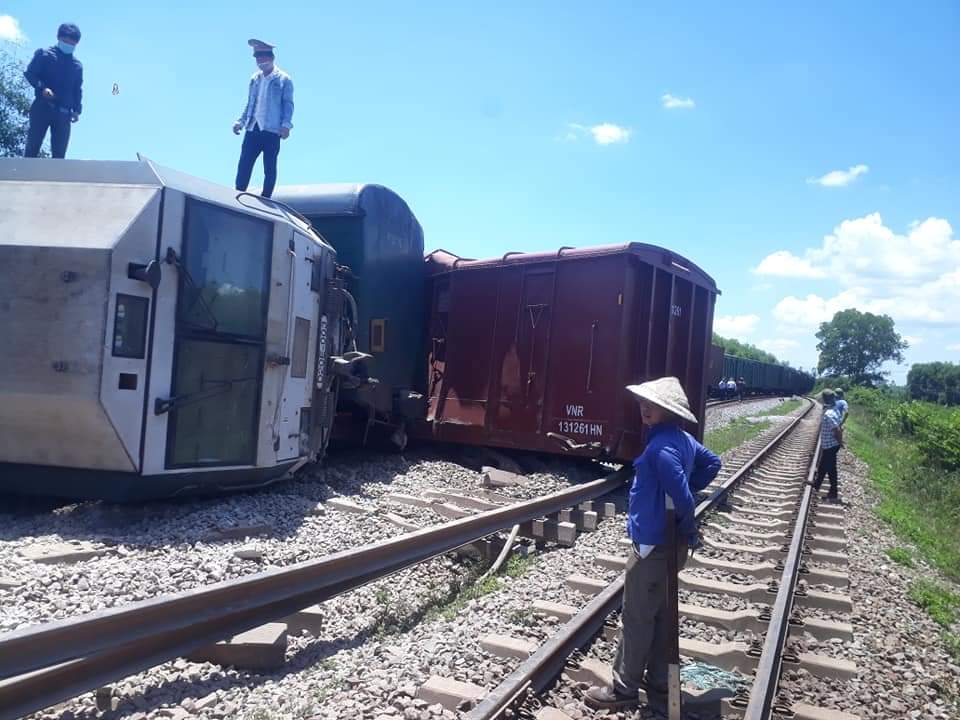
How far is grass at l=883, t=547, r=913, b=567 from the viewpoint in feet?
26.1

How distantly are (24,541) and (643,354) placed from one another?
7008 millimetres

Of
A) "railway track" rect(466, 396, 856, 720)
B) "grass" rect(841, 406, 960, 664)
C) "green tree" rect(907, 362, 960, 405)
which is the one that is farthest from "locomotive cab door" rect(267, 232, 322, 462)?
"green tree" rect(907, 362, 960, 405)

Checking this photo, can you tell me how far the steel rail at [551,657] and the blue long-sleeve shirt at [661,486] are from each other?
814mm

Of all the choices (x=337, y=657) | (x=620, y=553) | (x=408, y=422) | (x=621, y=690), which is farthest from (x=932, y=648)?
(x=408, y=422)

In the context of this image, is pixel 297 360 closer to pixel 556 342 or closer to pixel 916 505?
pixel 556 342

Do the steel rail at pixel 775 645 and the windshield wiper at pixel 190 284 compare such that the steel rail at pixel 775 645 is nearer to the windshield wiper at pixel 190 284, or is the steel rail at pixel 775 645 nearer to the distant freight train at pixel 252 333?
the distant freight train at pixel 252 333

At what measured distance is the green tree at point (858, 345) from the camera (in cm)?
13938

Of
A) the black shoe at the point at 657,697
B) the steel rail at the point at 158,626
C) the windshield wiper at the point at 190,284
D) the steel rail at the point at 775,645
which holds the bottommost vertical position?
the black shoe at the point at 657,697

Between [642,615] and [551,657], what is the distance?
0.59 meters

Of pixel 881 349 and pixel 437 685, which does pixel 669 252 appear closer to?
pixel 437 685

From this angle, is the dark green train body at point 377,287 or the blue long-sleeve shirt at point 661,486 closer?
the blue long-sleeve shirt at point 661,486

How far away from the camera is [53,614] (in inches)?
151

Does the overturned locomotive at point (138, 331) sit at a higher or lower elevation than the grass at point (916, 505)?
higher

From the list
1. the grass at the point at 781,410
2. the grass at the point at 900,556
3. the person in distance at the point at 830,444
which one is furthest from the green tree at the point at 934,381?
the grass at the point at 900,556
